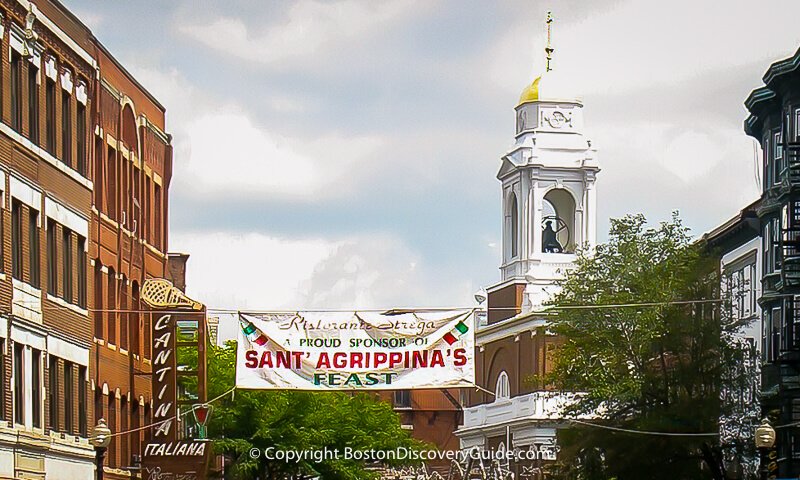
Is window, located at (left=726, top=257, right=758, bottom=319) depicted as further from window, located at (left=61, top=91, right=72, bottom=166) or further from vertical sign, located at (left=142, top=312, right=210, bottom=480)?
window, located at (left=61, top=91, right=72, bottom=166)

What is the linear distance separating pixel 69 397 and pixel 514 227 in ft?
227

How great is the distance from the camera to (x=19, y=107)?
1666 inches

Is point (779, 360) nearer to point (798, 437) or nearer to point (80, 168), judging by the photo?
point (798, 437)

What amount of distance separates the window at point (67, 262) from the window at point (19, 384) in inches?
184

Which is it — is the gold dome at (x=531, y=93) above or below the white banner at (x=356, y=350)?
above

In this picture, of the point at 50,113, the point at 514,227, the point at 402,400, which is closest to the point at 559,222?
the point at 514,227

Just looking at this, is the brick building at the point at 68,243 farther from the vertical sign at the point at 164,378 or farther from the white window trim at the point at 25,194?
the vertical sign at the point at 164,378

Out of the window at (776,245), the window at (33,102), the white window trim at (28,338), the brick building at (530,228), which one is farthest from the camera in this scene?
the brick building at (530,228)

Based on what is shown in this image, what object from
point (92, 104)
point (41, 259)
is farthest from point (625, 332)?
point (41, 259)

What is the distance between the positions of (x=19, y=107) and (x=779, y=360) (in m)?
29.3

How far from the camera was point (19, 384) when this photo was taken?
138ft

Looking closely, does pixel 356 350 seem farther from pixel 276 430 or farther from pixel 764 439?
pixel 276 430

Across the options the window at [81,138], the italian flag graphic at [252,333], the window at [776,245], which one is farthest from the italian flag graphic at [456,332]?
the window at [776,245]

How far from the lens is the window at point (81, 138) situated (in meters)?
48.2
